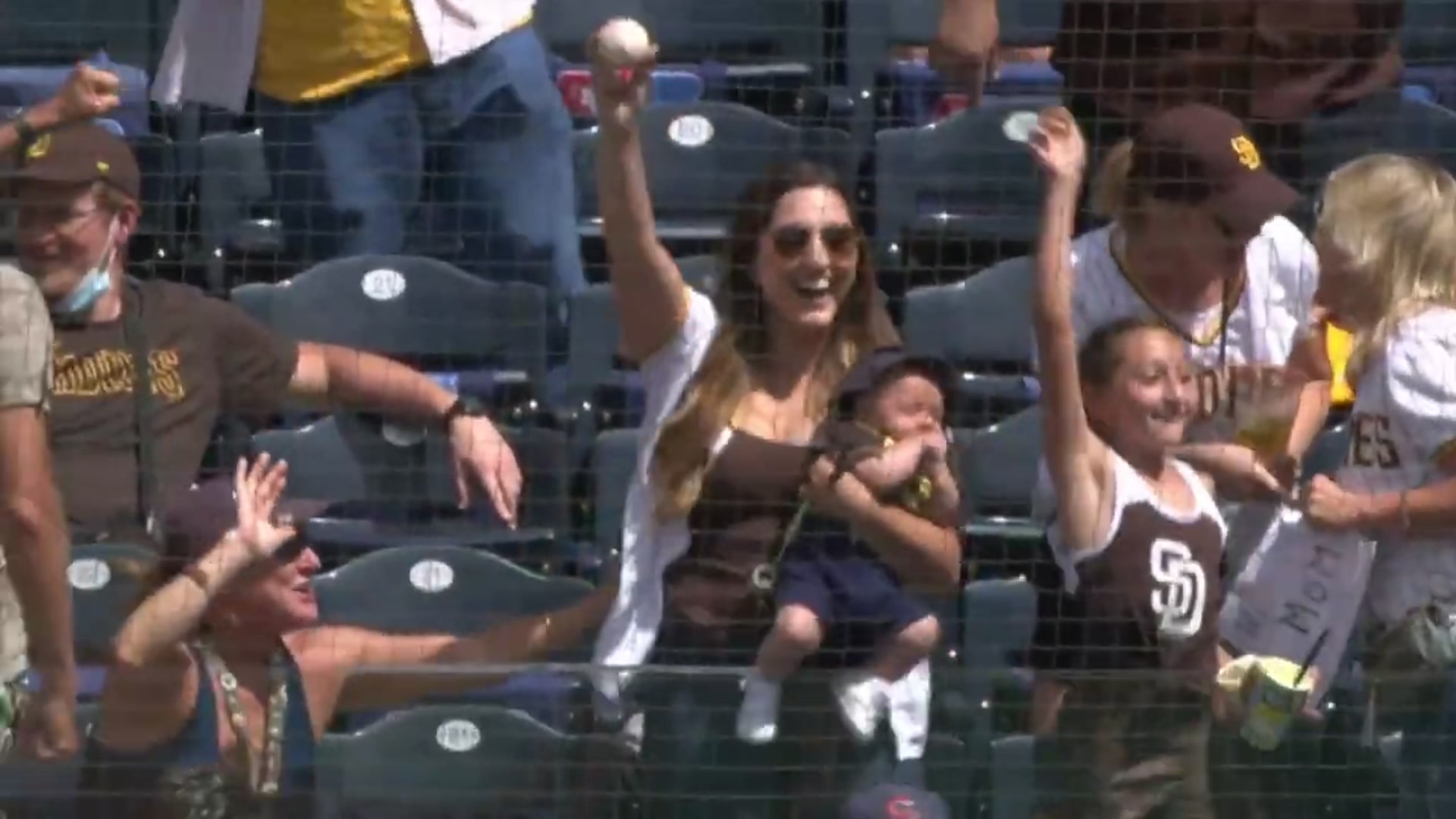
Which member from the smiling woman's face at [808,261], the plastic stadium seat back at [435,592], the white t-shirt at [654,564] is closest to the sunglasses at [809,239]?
the smiling woman's face at [808,261]

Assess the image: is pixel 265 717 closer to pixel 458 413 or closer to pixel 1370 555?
pixel 458 413

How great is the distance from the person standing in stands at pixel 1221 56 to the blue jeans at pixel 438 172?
63 centimetres

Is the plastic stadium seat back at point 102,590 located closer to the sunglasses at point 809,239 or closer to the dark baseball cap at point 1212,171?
the sunglasses at point 809,239

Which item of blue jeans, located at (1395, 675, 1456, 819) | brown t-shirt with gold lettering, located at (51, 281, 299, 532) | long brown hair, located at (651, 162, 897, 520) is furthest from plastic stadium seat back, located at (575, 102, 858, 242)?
blue jeans, located at (1395, 675, 1456, 819)

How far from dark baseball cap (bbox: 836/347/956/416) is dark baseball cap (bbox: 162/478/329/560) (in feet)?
2.40

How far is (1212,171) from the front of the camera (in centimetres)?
393

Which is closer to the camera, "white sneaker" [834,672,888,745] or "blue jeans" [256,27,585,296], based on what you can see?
"white sneaker" [834,672,888,745]

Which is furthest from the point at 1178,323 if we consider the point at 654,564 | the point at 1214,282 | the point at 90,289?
the point at 90,289

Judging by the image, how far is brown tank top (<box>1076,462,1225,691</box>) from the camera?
3.76m

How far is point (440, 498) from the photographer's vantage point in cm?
403

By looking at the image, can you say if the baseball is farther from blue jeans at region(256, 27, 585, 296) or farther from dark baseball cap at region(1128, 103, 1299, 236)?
dark baseball cap at region(1128, 103, 1299, 236)

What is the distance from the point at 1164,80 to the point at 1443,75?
0.59 m

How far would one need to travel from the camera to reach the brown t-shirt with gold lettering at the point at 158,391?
3.76 meters

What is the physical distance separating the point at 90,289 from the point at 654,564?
819mm
